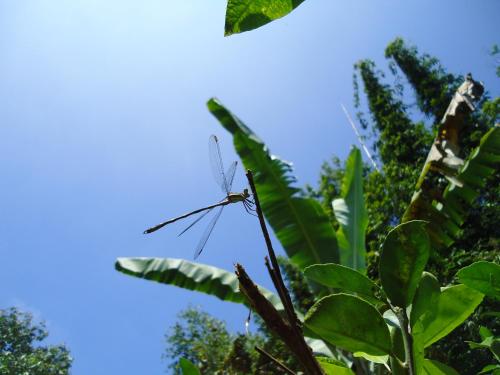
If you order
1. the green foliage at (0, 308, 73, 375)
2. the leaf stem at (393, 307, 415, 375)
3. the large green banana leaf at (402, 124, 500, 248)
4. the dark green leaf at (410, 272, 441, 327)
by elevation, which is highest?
the green foliage at (0, 308, 73, 375)

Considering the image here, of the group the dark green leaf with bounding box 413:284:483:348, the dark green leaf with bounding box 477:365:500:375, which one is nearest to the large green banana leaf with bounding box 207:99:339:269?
the dark green leaf with bounding box 477:365:500:375

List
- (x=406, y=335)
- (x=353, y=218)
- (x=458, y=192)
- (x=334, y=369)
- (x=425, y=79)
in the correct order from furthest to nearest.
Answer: (x=425, y=79), (x=353, y=218), (x=458, y=192), (x=334, y=369), (x=406, y=335)

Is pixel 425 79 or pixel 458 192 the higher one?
pixel 425 79

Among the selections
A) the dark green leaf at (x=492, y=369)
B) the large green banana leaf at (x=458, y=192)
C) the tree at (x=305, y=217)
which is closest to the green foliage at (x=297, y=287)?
the tree at (x=305, y=217)

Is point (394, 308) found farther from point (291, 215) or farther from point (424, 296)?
point (291, 215)

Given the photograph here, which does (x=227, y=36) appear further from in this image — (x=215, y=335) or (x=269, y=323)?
(x=215, y=335)

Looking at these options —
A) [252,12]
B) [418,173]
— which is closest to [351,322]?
[252,12]

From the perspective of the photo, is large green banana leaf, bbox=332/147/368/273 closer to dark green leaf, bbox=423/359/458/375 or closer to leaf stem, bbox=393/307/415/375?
dark green leaf, bbox=423/359/458/375
